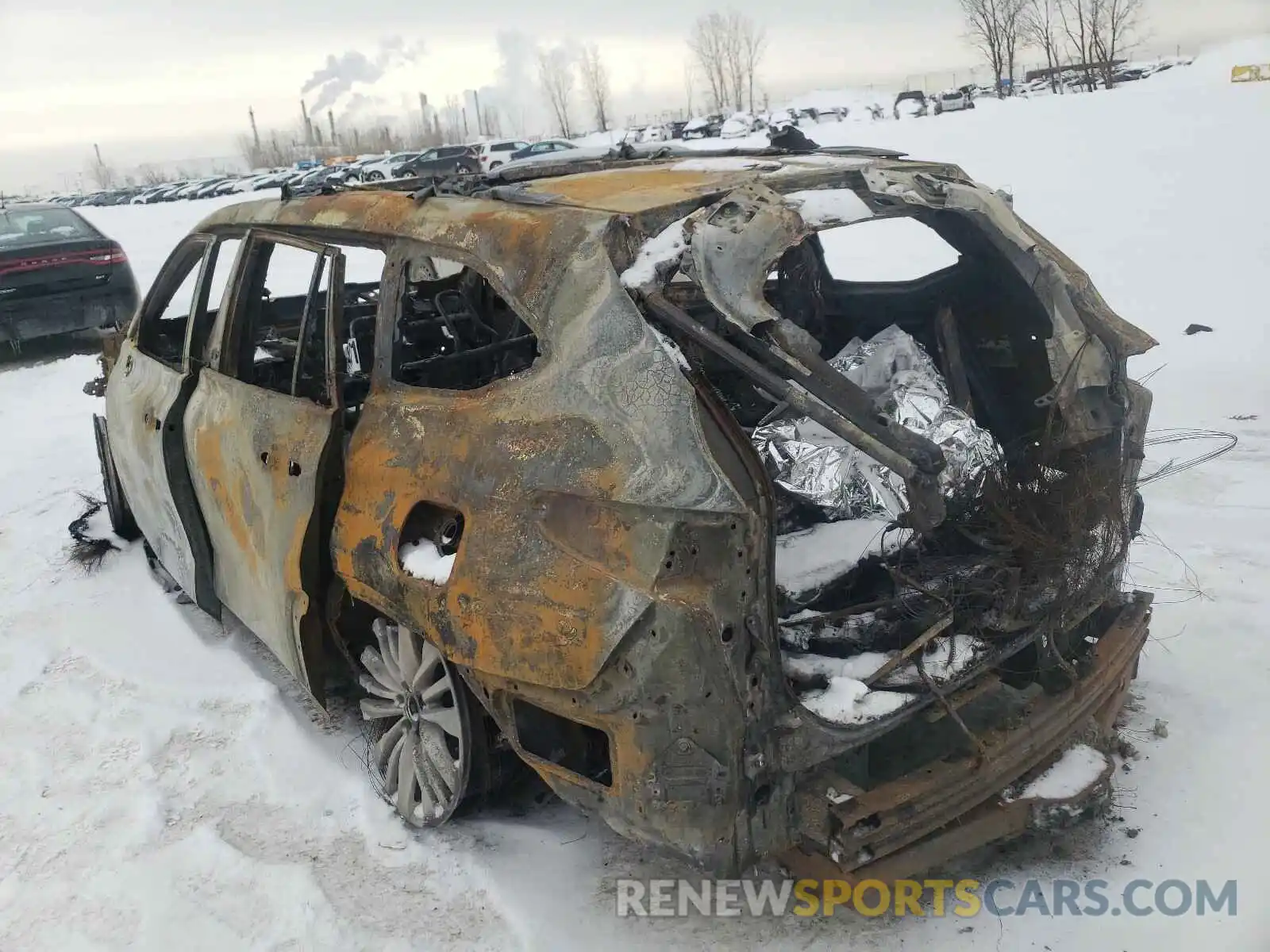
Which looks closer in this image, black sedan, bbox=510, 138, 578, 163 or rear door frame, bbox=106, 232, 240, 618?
rear door frame, bbox=106, 232, 240, 618

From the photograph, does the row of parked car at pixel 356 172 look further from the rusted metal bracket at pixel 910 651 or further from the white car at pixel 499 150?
the rusted metal bracket at pixel 910 651

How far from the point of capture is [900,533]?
311cm

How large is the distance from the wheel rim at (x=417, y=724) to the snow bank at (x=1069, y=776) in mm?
1599

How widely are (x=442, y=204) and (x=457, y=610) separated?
1268mm

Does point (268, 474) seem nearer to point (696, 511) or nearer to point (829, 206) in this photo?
point (696, 511)

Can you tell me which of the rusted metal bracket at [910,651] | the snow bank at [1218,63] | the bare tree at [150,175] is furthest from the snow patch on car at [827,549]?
the bare tree at [150,175]

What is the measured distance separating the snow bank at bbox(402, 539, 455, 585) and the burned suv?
0.04 feet

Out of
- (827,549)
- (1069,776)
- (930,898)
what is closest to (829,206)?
(827,549)

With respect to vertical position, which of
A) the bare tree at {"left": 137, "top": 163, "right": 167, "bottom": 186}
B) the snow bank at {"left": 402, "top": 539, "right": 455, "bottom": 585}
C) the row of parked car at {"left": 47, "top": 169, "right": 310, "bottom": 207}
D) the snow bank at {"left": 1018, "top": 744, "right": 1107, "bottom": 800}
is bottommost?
the snow bank at {"left": 1018, "top": 744, "right": 1107, "bottom": 800}

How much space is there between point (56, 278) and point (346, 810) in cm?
878

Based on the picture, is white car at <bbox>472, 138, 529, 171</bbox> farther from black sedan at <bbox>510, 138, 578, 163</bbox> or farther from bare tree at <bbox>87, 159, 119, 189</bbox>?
bare tree at <bbox>87, 159, 119, 189</bbox>

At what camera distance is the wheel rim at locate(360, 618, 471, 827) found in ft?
10.0

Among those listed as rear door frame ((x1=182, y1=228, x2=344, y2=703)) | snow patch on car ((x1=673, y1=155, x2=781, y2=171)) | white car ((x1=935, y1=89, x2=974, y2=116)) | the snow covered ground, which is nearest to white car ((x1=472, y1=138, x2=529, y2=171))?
white car ((x1=935, y1=89, x2=974, y2=116))

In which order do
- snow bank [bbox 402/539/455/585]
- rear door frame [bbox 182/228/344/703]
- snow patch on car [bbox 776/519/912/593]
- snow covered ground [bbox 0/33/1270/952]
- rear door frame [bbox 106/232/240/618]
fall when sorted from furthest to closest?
rear door frame [bbox 106/232/240/618], rear door frame [bbox 182/228/344/703], snow patch on car [bbox 776/519/912/593], snow covered ground [bbox 0/33/1270/952], snow bank [bbox 402/539/455/585]
